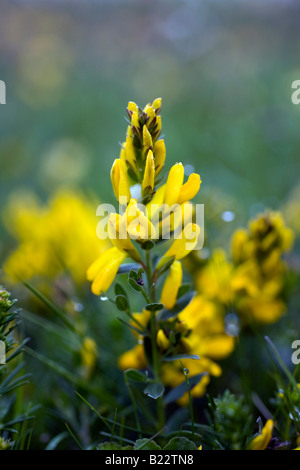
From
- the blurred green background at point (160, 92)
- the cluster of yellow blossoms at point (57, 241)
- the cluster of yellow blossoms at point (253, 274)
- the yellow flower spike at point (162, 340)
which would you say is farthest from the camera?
the blurred green background at point (160, 92)

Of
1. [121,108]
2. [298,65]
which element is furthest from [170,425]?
[298,65]

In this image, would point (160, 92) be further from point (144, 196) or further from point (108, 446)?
point (108, 446)

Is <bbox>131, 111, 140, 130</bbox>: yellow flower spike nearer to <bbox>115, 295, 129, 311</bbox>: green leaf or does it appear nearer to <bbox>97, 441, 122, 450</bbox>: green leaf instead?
<bbox>115, 295, 129, 311</bbox>: green leaf

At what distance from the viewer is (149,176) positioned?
76 centimetres

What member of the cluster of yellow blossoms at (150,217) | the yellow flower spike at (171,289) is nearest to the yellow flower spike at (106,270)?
the cluster of yellow blossoms at (150,217)

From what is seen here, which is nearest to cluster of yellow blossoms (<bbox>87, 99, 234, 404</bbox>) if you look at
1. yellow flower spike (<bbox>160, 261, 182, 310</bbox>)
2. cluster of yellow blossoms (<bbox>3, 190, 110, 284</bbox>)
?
yellow flower spike (<bbox>160, 261, 182, 310</bbox>)

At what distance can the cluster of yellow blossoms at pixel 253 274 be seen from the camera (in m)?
1.09

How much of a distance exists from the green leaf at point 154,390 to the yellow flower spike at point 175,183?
333 millimetres

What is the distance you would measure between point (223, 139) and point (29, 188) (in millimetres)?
1191

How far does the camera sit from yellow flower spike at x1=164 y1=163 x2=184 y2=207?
778 millimetres

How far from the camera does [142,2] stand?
14.8 feet

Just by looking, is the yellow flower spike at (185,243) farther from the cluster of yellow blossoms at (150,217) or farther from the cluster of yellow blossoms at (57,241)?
the cluster of yellow blossoms at (57,241)

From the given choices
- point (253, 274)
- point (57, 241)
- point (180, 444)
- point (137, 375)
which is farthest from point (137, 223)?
point (57, 241)

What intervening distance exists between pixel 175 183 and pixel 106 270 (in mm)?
199
